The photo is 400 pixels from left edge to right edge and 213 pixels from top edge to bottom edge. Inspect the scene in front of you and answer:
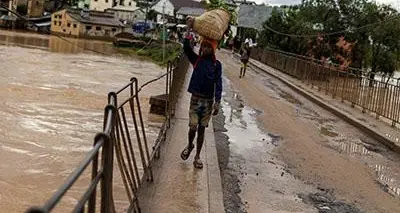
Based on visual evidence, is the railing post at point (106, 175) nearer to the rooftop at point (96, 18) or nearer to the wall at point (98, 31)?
the wall at point (98, 31)

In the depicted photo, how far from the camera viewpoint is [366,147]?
43.0 feet

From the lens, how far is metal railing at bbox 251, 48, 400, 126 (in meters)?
16.2

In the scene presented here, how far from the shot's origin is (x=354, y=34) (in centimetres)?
3391

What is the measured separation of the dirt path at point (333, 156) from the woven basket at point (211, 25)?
2131 mm

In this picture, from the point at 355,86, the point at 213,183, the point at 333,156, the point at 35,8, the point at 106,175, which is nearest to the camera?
the point at 106,175

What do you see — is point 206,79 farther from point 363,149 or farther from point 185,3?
point 185,3

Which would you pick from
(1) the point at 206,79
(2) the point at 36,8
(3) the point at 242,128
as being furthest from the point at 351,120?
(2) the point at 36,8

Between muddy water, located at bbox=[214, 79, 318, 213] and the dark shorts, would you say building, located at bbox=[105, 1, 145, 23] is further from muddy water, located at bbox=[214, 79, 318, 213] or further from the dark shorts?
the dark shorts

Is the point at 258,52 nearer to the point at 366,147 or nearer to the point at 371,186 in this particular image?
the point at 366,147

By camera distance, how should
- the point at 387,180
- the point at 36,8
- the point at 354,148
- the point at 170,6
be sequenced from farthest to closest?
the point at 170,6 → the point at 36,8 → the point at 354,148 → the point at 387,180

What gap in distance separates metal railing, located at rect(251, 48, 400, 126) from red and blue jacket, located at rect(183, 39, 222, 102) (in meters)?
8.83

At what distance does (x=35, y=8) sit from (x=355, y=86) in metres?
91.0

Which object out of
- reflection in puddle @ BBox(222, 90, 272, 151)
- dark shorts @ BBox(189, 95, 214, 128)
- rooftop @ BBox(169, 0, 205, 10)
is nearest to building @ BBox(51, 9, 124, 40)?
rooftop @ BBox(169, 0, 205, 10)

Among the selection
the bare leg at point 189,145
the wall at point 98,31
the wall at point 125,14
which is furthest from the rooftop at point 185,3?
the bare leg at point 189,145
